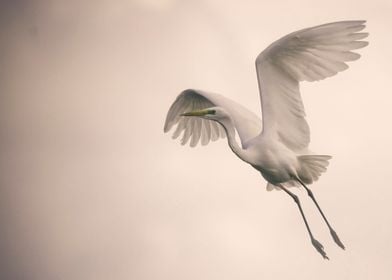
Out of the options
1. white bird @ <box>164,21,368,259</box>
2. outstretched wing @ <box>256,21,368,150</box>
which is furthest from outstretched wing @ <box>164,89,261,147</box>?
outstretched wing @ <box>256,21,368,150</box>

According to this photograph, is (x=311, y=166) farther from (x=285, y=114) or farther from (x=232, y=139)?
(x=232, y=139)

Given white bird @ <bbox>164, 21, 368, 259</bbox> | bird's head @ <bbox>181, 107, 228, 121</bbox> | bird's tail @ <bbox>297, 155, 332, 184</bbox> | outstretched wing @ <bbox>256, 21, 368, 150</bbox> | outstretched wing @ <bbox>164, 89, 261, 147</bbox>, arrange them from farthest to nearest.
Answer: outstretched wing @ <bbox>164, 89, 261, 147</bbox> → bird's head @ <bbox>181, 107, 228, 121</bbox> → bird's tail @ <bbox>297, 155, 332, 184</bbox> → white bird @ <bbox>164, 21, 368, 259</bbox> → outstretched wing @ <bbox>256, 21, 368, 150</bbox>

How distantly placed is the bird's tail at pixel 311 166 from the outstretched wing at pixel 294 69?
37cm

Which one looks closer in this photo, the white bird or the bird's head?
the white bird

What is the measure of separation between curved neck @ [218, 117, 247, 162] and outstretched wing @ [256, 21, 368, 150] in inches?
19.4

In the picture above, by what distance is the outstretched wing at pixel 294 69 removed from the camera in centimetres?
1661

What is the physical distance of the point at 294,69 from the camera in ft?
56.5

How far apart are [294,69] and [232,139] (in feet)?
4.66

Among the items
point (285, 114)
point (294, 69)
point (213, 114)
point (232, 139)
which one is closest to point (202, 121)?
point (213, 114)

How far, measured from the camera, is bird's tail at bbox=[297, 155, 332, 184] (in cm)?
1723

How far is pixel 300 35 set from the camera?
1688cm

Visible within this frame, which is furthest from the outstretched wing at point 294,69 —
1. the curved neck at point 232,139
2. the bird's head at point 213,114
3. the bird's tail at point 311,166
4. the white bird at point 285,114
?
the bird's head at point 213,114

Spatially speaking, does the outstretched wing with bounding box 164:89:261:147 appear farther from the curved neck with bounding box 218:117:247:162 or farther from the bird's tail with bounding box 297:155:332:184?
the bird's tail with bounding box 297:155:332:184

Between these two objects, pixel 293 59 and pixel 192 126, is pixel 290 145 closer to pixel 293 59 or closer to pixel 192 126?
pixel 293 59
